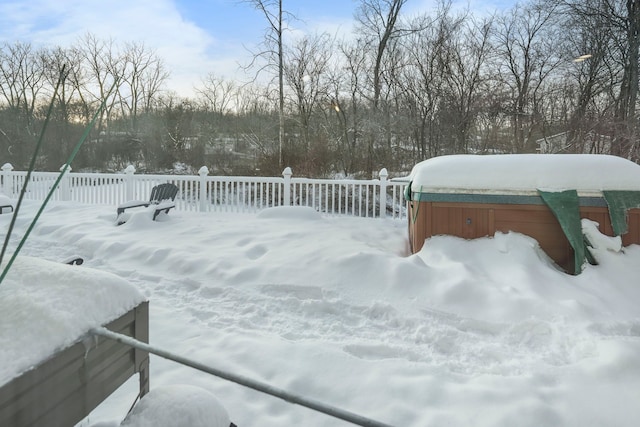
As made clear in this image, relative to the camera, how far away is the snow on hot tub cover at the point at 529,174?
3.45 metres

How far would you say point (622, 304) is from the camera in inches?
110

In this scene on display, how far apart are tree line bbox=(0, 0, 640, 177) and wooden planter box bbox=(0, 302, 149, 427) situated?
35.1ft

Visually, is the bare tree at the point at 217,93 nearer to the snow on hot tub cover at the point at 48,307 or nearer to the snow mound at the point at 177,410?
the snow on hot tub cover at the point at 48,307

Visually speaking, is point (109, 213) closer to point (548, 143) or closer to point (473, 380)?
point (473, 380)

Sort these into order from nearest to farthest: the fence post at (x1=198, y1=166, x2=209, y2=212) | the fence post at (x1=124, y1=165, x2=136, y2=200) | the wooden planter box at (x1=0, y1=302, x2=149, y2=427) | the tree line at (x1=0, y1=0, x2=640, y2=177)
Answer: the wooden planter box at (x1=0, y1=302, x2=149, y2=427), the fence post at (x1=198, y1=166, x2=209, y2=212), the fence post at (x1=124, y1=165, x2=136, y2=200), the tree line at (x1=0, y1=0, x2=640, y2=177)

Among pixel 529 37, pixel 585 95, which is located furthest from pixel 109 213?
pixel 529 37

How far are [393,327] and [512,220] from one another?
1.89m

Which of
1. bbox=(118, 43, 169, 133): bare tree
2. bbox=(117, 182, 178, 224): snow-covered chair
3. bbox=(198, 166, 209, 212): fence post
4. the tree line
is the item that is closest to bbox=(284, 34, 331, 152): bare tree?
the tree line

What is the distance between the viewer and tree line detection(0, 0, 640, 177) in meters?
10.4

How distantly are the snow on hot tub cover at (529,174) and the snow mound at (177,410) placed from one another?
3.18 m

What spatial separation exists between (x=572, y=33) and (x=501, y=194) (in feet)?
34.3

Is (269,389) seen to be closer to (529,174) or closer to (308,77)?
(529,174)

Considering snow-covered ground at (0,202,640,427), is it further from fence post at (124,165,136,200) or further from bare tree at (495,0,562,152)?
bare tree at (495,0,562,152)

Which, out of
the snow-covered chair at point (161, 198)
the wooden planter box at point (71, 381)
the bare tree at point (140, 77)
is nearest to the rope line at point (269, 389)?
the wooden planter box at point (71, 381)
